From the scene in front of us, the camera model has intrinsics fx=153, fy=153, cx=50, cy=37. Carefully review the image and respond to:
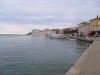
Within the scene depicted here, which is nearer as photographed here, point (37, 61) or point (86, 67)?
point (86, 67)

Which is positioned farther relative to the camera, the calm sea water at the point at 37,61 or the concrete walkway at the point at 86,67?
the calm sea water at the point at 37,61

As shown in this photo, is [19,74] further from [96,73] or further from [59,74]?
[96,73]

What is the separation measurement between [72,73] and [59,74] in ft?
13.0

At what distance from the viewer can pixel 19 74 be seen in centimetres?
1159

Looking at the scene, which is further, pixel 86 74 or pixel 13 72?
pixel 13 72

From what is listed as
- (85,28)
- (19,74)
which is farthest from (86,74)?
(85,28)

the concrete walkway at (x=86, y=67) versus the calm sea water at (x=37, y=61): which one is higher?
the concrete walkway at (x=86, y=67)

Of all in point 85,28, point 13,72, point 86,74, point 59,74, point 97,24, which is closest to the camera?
point 86,74

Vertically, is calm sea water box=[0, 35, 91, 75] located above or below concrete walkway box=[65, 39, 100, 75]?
below

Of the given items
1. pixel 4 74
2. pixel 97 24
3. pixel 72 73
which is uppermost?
pixel 97 24

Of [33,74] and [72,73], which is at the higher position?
[72,73]

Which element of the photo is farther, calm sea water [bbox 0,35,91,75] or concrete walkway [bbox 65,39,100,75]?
calm sea water [bbox 0,35,91,75]

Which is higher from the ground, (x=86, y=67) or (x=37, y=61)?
(x=86, y=67)

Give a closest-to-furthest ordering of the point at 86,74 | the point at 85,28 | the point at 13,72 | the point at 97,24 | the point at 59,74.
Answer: the point at 86,74 → the point at 59,74 → the point at 13,72 → the point at 97,24 → the point at 85,28
